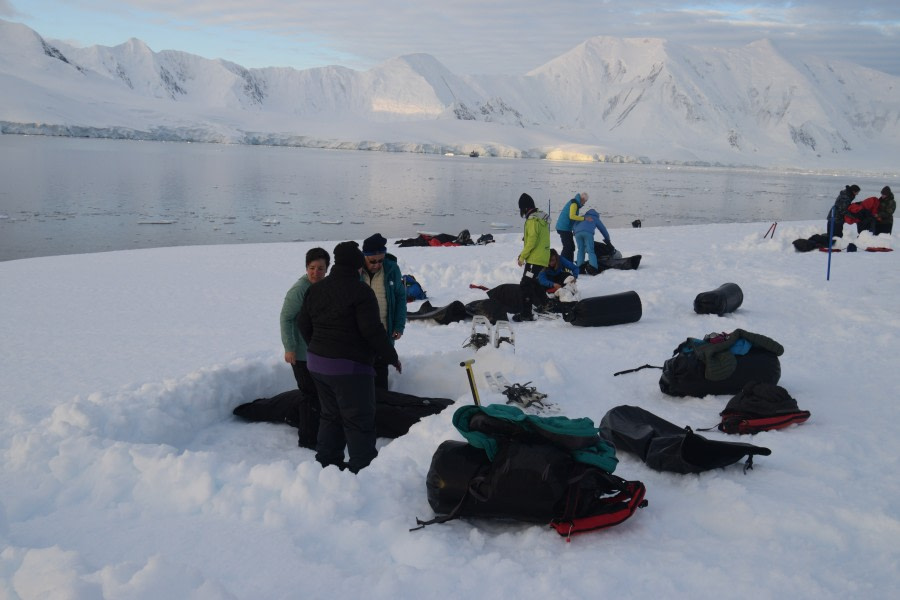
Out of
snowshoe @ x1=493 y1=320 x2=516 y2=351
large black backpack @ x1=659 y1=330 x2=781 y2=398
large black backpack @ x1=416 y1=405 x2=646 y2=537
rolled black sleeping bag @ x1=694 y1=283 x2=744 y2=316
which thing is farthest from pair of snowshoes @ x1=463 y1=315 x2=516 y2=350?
rolled black sleeping bag @ x1=694 y1=283 x2=744 y2=316

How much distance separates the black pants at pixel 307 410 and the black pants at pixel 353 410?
0.68 m

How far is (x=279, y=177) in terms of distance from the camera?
141 feet

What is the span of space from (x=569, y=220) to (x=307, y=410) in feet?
23.2

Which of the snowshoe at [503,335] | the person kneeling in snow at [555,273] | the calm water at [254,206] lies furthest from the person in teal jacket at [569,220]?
the calm water at [254,206]

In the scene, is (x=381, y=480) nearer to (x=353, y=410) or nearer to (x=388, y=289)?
(x=353, y=410)

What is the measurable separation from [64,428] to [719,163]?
552ft

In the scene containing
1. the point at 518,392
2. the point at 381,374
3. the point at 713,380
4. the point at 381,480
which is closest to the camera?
the point at 381,480

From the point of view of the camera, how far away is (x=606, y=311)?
24.8ft

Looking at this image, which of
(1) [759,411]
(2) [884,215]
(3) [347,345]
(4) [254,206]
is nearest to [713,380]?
(1) [759,411]

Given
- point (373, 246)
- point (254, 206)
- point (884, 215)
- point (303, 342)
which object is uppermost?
point (373, 246)

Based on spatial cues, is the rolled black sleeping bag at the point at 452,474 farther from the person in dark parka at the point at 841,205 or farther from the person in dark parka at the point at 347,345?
the person in dark parka at the point at 841,205

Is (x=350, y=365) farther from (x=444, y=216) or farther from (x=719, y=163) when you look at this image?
(x=719, y=163)

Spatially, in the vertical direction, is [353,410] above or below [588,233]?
below

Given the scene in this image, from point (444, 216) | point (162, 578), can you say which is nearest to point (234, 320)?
point (162, 578)
